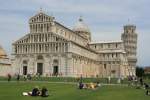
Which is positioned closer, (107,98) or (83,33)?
(107,98)

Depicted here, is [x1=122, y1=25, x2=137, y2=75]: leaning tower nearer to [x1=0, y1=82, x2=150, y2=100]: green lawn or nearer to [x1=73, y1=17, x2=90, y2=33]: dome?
[x1=73, y1=17, x2=90, y2=33]: dome

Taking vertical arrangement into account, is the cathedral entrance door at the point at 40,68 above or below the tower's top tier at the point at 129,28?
below

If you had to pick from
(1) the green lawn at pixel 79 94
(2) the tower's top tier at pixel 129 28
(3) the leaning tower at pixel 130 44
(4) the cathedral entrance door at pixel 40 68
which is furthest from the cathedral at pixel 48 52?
(1) the green lawn at pixel 79 94

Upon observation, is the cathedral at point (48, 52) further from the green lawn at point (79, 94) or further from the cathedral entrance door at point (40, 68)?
the green lawn at point (79, 94)

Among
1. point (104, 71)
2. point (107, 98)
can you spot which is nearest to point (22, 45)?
point (104, 71)

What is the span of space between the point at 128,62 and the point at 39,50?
4904 cm

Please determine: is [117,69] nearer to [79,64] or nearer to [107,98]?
[79,64]

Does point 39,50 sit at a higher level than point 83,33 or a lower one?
lower

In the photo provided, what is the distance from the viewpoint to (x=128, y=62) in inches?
5079

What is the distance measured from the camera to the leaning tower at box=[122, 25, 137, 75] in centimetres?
13088

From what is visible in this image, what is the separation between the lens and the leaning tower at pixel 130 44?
429ft

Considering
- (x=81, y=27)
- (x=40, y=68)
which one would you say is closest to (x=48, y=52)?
(x=40, y=68)

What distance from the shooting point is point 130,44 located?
13088 cm

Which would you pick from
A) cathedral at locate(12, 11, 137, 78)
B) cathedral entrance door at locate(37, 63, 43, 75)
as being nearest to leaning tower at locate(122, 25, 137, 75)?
cathedral at locate(12, 11, 137, 78)
